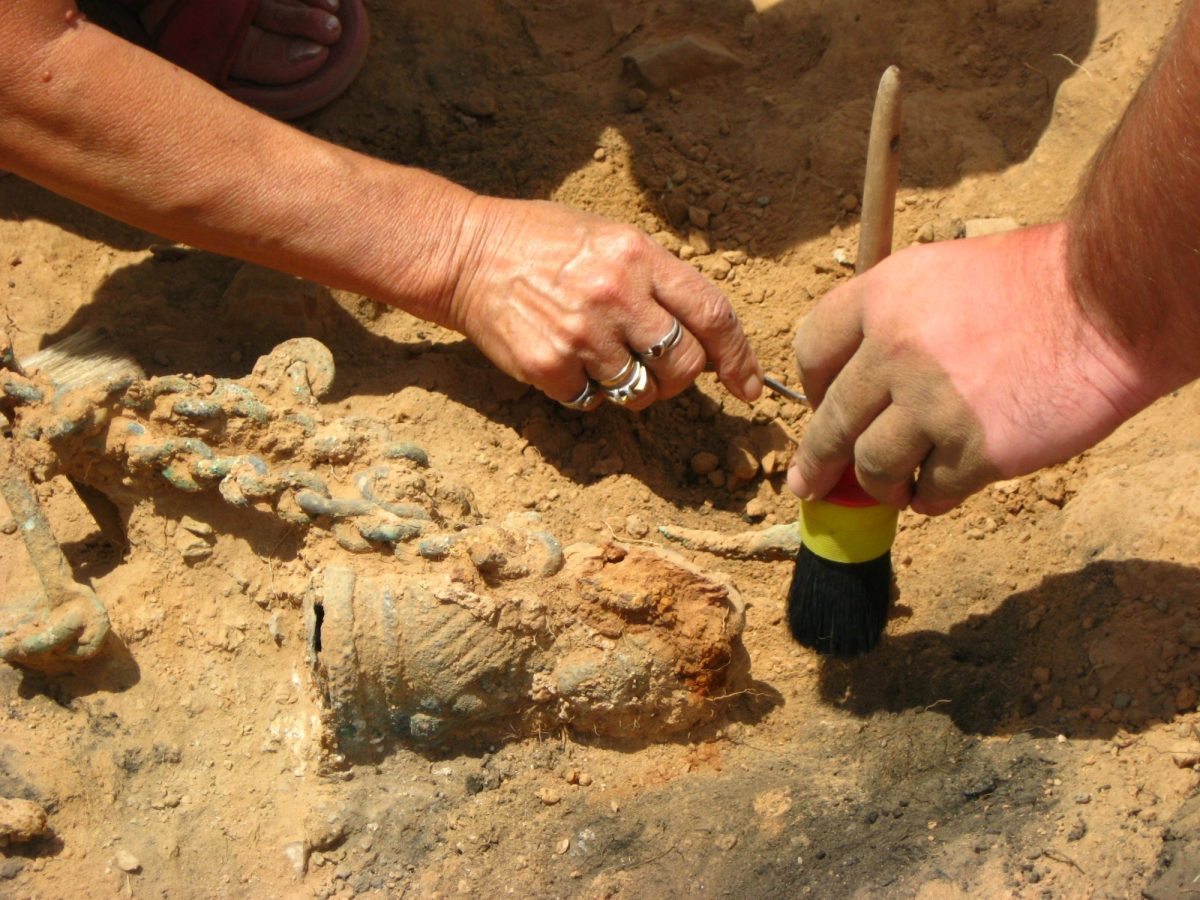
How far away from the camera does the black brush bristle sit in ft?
6.06

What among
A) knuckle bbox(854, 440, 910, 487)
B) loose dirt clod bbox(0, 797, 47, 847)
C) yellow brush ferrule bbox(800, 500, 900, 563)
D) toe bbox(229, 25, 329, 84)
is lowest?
loose dirt clod bbox(0, 797, 47, 847)

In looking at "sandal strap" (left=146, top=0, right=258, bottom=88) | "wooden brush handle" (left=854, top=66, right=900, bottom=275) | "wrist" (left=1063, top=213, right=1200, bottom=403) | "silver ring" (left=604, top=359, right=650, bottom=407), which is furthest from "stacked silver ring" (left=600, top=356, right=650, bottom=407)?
"sandal strap" (left=146, top=0, right=258, bottom=88)

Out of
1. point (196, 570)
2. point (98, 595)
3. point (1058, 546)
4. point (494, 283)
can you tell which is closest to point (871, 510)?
point (1058, 546)

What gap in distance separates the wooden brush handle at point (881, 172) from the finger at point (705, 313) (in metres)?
0.35

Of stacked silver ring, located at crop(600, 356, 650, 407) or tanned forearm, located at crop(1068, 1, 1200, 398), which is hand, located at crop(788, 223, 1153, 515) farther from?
stacked silver ring, located at crop(600, 356, 650, 407)

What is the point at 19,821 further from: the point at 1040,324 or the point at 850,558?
the point at 1040,324

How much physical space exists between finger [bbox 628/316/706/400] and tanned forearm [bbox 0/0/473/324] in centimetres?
39

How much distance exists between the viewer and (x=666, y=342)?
2.03 meters

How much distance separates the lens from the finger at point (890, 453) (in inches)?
59.7

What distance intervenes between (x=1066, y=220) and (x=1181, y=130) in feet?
0.72

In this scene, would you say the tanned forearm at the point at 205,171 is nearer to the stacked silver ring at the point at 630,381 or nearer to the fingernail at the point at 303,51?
the stacked silver ring at the point at 630,381

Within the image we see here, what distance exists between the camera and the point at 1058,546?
1.99 m

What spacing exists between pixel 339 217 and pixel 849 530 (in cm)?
107

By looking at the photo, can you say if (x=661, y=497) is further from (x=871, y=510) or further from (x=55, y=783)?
(x=55, y=783)
